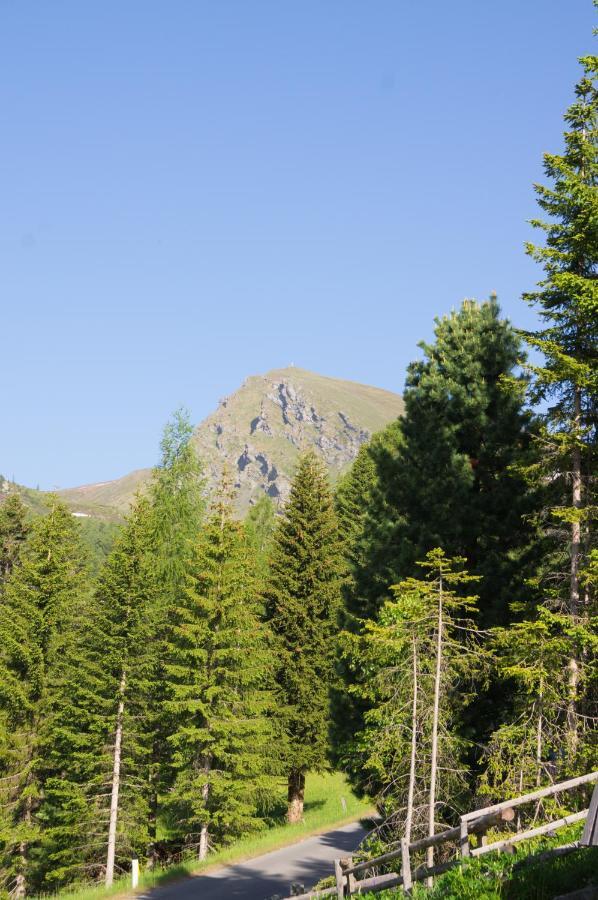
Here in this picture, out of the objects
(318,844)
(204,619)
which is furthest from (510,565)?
(318,844)

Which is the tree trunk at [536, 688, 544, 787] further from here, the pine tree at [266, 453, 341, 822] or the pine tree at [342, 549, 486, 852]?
the pine tree at [266, 453, 341, 822]

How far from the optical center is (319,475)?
37781 millimetres

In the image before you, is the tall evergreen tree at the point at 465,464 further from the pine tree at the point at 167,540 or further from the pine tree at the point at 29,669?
the pine tree at the point at 29,669

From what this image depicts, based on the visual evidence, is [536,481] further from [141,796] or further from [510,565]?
[141,796]

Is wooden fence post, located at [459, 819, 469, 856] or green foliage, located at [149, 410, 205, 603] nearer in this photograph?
wooden fence post, located at [459, 819, 469, 856]

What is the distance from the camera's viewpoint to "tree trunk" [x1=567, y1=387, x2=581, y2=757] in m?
14.8

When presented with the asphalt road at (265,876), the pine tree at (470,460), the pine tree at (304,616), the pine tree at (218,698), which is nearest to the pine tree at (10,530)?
the pine tree at (304,616)

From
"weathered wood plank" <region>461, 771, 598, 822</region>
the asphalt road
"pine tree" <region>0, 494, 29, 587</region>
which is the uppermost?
"pine tree" <region>0, 494, 29, 587</region>

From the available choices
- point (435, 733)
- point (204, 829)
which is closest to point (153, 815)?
point (204, 829)

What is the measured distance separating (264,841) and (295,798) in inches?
246

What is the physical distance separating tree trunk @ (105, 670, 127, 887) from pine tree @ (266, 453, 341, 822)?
7.22 m

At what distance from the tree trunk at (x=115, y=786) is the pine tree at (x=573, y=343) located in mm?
18148

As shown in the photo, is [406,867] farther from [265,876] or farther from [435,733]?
[265,876]

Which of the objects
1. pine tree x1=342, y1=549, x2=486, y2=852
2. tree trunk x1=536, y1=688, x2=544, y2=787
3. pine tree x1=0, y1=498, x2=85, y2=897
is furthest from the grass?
tree trunk x1=536, y1=688, x2=544, y2=787
